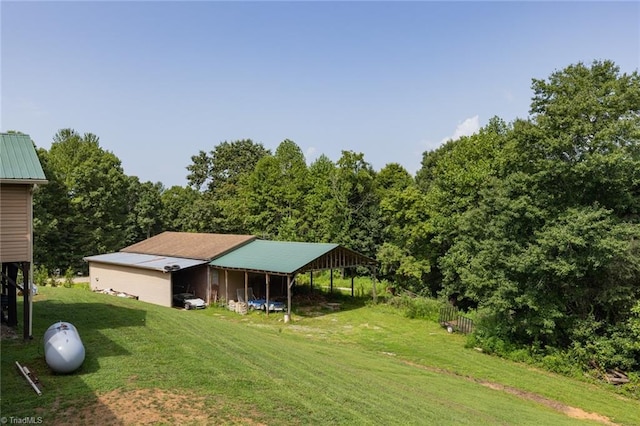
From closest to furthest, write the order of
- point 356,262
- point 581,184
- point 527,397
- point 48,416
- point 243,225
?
point 48,416 < point 527,397 < point 581,184 < point 356,262 < point 243,225

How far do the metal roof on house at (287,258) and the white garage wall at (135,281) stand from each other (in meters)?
2.90

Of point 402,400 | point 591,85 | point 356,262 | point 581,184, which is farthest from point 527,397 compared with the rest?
point 356,262

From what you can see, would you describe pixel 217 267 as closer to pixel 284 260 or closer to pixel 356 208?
pixel 284 260

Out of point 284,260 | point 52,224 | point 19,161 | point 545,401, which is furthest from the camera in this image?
point 52,224

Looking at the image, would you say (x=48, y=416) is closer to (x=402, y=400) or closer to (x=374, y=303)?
(x=402, y=400)

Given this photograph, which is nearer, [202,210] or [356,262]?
[356,262]

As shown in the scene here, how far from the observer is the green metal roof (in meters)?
10.2

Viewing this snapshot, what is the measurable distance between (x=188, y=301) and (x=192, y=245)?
5654mm

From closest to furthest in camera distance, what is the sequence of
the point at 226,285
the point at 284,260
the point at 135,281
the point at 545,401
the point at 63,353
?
the point at 63,353 < the point at 545,401 < the point at 284,260 < the point at 226,285 < the point at 135,281

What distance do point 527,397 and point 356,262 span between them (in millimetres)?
13841

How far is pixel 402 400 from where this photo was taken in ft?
32.0

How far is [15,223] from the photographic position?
1044 centimetres

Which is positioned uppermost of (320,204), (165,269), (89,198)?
(89,198)

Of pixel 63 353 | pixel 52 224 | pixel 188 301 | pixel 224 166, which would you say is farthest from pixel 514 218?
pixel 224 166
